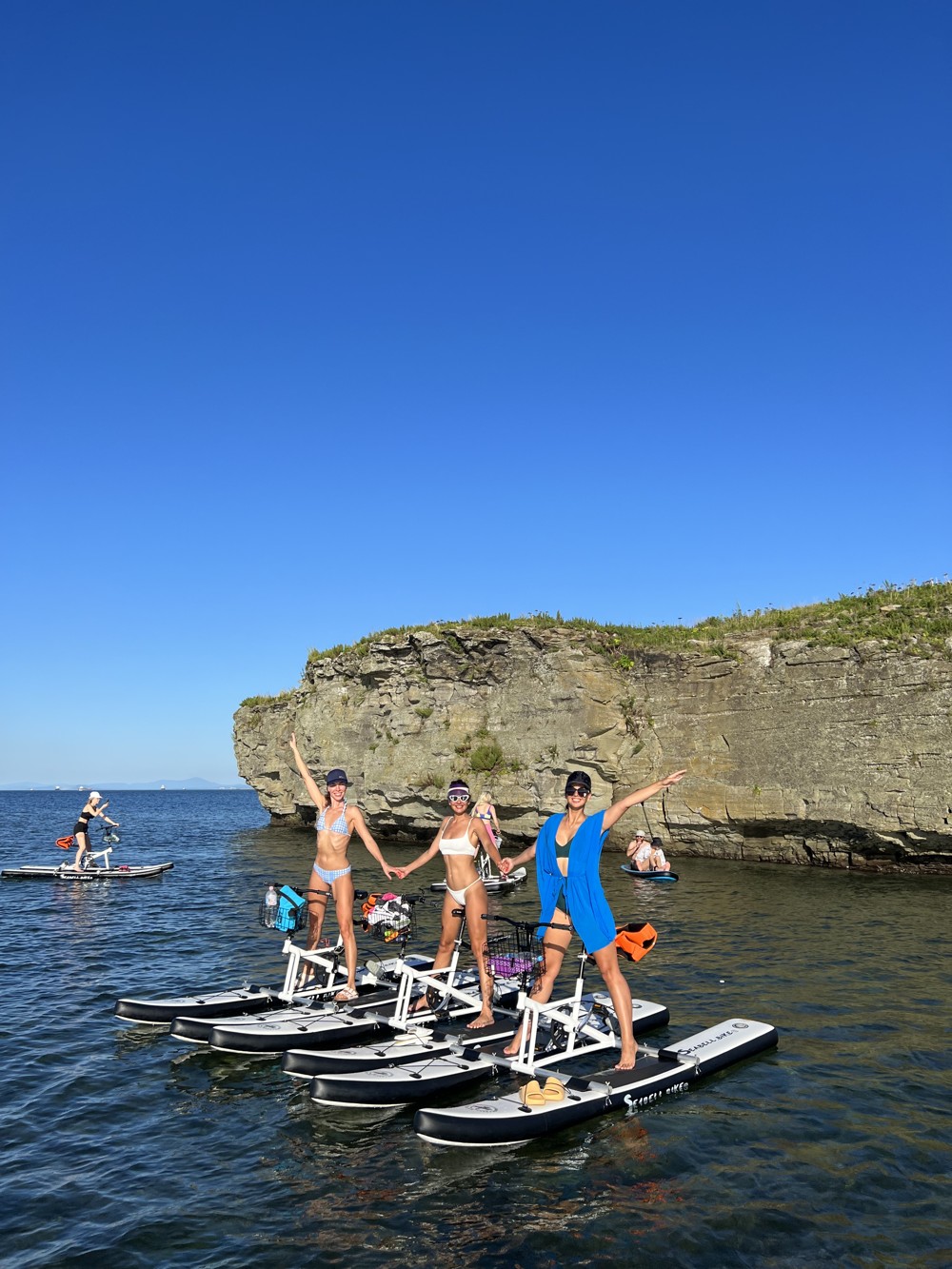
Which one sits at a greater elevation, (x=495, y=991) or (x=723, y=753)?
(x=723, y=753)

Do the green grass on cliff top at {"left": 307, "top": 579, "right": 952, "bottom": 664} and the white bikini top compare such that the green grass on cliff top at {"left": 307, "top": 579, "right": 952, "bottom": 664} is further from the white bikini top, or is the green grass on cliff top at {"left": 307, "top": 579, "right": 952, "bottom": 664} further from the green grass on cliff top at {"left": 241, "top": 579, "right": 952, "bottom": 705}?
the white bikini top

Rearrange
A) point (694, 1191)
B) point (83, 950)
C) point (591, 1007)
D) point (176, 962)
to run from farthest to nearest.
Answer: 1. point (83, 950)
2. point (176, 962)
3. point (591, 1007)
4. point (694, 1191)

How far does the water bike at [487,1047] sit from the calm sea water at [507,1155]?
0.99 ft

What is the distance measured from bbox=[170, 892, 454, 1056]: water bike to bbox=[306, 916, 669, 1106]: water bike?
2.88ft

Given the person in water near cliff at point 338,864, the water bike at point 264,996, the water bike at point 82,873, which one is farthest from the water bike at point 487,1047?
the water bike at point 82,873

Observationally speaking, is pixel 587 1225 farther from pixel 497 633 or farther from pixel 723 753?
pixel 497 633

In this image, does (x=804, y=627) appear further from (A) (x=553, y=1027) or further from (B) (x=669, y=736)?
(A) (x=553, y=1027)

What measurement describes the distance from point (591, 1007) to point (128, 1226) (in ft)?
18.6

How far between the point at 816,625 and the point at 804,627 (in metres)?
0.40

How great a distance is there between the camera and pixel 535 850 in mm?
9789

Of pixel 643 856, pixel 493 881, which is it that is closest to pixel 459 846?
pixel 493 881

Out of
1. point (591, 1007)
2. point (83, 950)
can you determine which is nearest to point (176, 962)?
point (83, 950)

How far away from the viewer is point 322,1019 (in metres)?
11.2

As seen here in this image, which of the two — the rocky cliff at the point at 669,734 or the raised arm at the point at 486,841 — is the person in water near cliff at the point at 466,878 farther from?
the rocky cliff at the point at 669,734
